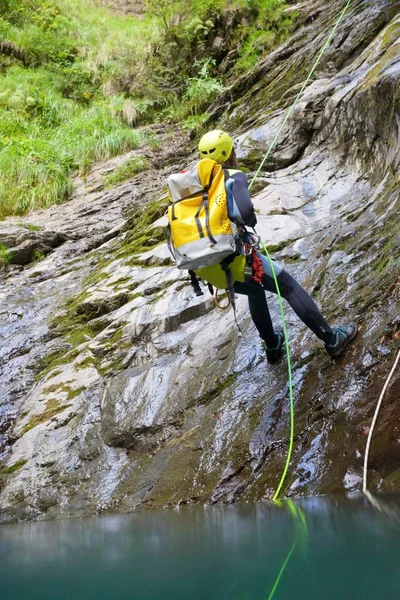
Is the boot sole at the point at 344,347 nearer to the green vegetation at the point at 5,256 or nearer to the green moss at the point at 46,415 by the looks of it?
the green moss at the point at 46,415

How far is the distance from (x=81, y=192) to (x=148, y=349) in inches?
262

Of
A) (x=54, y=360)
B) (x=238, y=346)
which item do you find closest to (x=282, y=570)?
(x=238, y=346)

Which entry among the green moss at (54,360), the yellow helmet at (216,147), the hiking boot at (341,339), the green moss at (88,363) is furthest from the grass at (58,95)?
the hiking boot at (341,339)

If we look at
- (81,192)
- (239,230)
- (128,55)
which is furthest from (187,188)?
(128,55)

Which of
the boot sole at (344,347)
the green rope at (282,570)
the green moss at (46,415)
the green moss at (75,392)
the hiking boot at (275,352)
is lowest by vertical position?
the green moss at (46,415)

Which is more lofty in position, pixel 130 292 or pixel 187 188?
pixel 187 188

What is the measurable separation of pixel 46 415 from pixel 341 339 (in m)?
3.26

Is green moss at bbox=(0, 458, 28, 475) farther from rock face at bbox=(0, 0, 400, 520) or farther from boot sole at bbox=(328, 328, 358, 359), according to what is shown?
boot sole at bbox=(328, 328, 358, 359)

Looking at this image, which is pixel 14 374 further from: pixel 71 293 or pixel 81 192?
pixel 81 192

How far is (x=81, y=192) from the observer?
11312mm

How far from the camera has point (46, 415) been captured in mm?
5461

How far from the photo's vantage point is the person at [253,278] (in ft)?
12.0

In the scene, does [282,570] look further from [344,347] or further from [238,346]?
[238,346]

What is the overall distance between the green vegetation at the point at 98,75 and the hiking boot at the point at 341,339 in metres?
8.32
